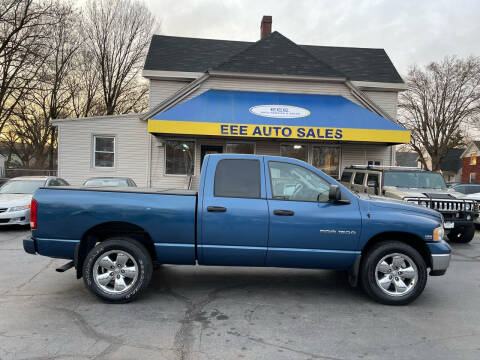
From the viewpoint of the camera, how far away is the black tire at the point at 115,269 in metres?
4.27

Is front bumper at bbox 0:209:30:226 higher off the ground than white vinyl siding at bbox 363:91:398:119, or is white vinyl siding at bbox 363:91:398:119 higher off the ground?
white vinyl siding at bbox 363:91:398:119

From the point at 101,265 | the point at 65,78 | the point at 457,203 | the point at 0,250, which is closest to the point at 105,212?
the point at 101,265

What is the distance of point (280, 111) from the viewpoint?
1351cm

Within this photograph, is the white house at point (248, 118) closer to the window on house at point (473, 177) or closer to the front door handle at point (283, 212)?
the front door handle at point (283, 212)

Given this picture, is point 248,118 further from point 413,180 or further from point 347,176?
point 413,180

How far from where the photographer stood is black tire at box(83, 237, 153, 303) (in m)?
4.27

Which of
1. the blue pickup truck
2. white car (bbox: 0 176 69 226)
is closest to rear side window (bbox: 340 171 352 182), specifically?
the blue pickup truck

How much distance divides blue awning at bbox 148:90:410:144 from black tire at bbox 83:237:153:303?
8.60 meters

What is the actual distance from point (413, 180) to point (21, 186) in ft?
38.0

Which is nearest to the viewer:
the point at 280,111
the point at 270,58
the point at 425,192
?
the point at 425,192

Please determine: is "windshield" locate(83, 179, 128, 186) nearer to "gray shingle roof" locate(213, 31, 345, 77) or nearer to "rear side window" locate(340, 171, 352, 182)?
"gray shingle roof" locate(213, 31, 345, 77)

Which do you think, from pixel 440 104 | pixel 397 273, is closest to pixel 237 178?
pixel 397 273

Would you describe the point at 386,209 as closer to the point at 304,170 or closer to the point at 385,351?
the point at 304,170

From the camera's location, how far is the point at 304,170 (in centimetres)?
457
